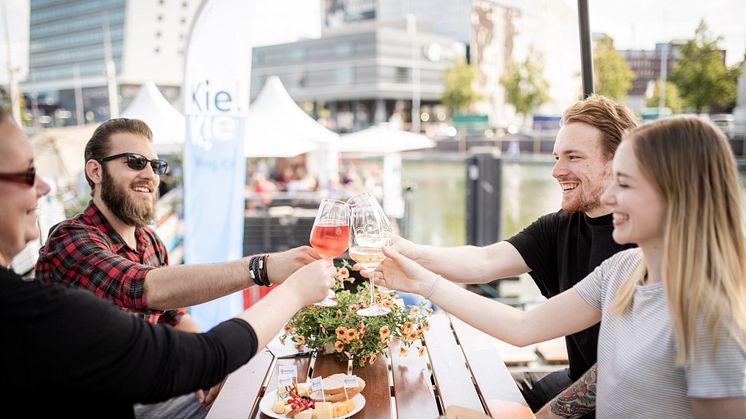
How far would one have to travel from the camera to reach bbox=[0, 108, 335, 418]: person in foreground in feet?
3.47

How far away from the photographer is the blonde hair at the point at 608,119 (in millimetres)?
2193

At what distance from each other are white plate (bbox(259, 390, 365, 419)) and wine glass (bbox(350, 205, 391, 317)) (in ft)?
0.87

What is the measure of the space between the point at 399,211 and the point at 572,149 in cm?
994

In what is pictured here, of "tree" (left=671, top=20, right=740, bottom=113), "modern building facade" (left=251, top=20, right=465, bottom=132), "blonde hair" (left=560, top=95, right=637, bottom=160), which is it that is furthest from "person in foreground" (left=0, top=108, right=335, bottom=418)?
"modern building facade" (left=251, top=20, right=465, bottom=132)

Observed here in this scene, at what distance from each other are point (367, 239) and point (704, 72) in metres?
4.95

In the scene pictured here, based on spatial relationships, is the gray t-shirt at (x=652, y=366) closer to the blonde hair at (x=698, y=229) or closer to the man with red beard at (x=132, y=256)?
the blonde hair at (x=698, y=229)

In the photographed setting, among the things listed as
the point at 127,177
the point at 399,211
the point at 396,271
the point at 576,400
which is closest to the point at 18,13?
the point at 399,211

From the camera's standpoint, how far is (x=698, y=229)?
4.41ft

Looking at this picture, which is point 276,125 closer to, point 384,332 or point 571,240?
point 571,240

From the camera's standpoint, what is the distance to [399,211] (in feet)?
39.9

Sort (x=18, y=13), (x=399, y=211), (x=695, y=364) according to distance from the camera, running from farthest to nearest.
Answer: (x=399, y=211)
(x=18, y=13)
(x=695, y=364)

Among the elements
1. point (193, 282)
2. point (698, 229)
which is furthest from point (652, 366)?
point (193, 282)

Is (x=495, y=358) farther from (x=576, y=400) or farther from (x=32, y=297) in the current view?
(x=32, y=297)

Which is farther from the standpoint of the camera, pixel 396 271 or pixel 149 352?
pixel 396 271
